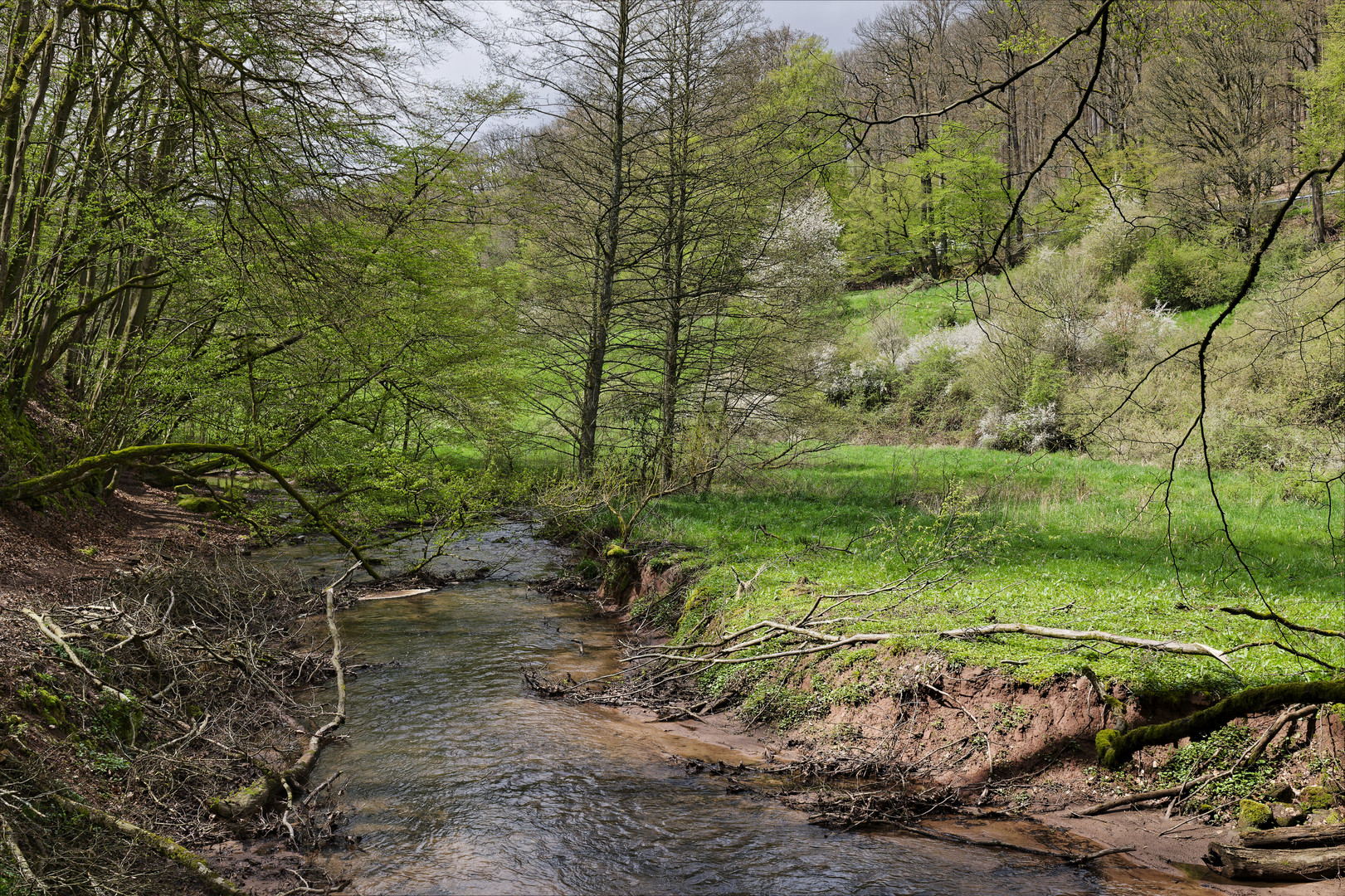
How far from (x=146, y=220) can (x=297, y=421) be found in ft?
12.7

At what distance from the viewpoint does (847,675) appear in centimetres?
696

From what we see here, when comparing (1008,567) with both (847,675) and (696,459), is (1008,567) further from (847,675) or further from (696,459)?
(696,459)

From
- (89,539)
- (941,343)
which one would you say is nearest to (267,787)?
(89,539)

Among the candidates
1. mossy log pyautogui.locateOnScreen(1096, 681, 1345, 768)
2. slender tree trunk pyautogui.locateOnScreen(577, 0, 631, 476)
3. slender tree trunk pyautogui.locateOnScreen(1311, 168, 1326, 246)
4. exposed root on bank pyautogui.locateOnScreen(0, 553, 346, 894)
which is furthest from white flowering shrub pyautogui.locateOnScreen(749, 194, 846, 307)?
slender tree trunk pyautogui.locateOnScreen(1311, 168, 1326, 246)

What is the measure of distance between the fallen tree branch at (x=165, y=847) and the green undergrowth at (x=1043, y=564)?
461 centimetres

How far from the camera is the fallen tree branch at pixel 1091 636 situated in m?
5.20

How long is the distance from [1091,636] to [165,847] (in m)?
6.05

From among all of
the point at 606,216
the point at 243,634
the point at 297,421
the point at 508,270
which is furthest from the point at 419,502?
the point at 508,270

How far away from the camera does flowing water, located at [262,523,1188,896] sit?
4.68 m

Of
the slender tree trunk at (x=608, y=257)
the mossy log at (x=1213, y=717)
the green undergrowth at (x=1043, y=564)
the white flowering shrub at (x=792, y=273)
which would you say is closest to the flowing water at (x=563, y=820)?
the mossy log at (x=1213, y=717)

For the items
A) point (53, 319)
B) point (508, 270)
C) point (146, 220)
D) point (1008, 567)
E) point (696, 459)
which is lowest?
point (1008, 567)

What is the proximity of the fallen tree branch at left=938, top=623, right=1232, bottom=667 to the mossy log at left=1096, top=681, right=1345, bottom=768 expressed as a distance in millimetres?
328

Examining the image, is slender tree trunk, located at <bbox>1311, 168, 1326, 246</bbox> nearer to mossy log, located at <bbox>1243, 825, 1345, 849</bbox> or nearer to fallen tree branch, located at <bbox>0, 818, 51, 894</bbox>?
mossy log, located at <bbox>1243, 825, 1345, 849</bbox>

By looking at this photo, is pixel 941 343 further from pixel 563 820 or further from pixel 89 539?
pixel 563 820
